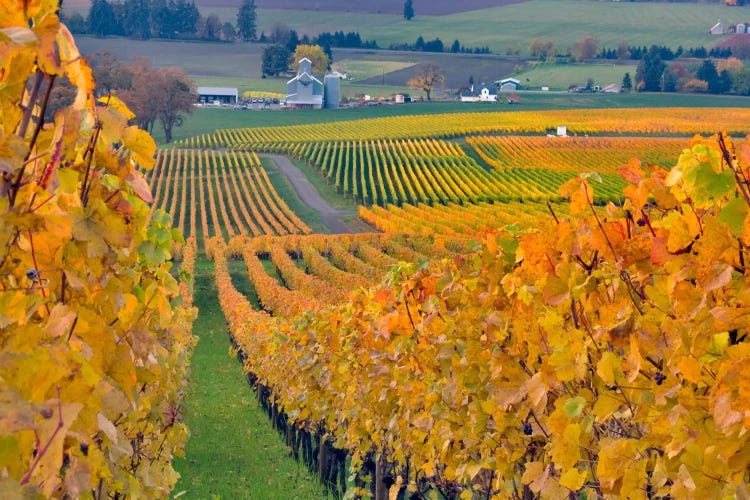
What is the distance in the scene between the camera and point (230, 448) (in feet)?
55.3

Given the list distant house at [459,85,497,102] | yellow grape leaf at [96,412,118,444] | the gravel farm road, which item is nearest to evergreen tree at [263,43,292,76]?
distant house at [459,85,497,102]

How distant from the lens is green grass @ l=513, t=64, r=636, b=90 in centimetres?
16838

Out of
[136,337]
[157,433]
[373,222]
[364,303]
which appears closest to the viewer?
[136,337]

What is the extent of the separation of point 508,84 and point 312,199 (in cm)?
9912

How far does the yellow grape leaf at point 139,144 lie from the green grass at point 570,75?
168 metres

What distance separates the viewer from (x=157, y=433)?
32.0 feet

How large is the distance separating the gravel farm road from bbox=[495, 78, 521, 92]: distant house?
76.9 m

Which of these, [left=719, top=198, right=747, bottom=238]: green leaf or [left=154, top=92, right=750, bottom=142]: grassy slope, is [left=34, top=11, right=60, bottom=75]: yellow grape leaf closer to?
[left=719, top=198, right=747, bottom=238]: green leaf

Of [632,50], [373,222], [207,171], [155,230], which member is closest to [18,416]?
[155,230]

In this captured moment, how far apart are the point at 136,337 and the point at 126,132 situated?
42.2 inches

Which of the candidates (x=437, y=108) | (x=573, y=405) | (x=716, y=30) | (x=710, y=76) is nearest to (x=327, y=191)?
(x=437, y=108)

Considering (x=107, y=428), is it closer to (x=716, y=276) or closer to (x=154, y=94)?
(x=716, y=276)

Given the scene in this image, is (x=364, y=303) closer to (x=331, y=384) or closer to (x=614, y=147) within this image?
(x=331, y=384)

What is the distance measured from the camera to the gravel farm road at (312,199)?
66225 millimetres
